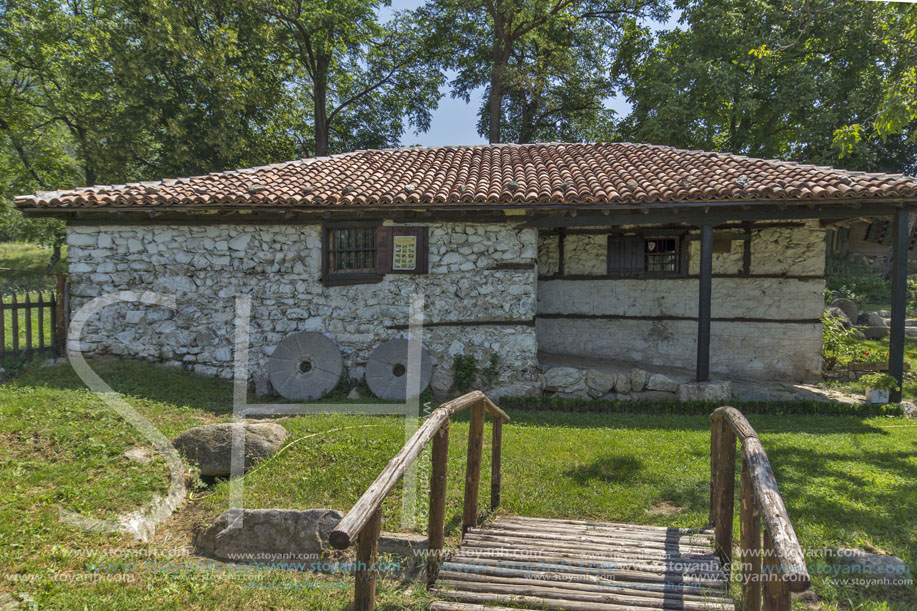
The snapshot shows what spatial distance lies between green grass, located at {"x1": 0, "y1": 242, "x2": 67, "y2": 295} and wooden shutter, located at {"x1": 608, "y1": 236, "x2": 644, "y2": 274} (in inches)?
570

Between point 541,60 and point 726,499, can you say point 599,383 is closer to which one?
point 726,499

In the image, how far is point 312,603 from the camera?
3.05 metres

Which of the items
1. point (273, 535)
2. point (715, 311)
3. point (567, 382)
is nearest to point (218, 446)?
point (273, 535)

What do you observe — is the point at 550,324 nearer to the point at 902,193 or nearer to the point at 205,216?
the point at 902,193

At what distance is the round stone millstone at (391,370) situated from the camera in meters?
8.39

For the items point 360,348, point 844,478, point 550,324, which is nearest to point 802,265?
point 550,324

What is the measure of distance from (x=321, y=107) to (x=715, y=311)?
15.2m

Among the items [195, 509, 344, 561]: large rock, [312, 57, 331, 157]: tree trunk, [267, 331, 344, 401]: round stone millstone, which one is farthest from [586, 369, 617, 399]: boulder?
[312, 57, 331, 157]: tree trunk

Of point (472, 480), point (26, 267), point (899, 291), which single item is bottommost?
point (472, 480)

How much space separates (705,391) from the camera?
8258 millimetres

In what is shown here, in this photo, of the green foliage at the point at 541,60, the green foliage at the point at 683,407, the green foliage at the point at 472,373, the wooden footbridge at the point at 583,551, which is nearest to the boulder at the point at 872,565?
the wooden footbridge at the point at 583,551

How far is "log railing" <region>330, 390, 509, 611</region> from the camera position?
2.15m

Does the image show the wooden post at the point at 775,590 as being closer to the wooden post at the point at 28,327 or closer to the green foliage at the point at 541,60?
the wooden post at the point at 28,327

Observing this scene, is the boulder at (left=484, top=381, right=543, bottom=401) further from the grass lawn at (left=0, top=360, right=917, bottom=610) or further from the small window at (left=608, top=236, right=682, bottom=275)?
the small window at (left=608, top=236, right=682, bottom=275)
